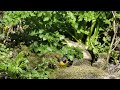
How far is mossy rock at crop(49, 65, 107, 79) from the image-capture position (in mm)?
3680

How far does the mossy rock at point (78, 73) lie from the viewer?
368 centimetres

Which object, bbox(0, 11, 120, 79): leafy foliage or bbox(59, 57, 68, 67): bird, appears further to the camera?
bbox(59, 57, 68, 67): bird

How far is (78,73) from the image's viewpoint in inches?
149

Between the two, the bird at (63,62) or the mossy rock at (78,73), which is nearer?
the mossy rock at (78,73)

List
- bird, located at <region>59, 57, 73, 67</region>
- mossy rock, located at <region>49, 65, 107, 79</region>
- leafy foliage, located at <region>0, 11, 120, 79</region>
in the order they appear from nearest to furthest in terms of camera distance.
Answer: mossy rock, located at <region>49, 65, 107, 79</region> < leafy foliage, located at <region>0, 11, 120, 79</region> < bird, located at <region>59, 57, 73, 67</region>

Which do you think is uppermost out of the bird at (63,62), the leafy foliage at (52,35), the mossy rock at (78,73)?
the leafy foliage at (52,35)

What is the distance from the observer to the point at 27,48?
14.1ft

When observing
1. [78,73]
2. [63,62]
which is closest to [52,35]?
[63,62]

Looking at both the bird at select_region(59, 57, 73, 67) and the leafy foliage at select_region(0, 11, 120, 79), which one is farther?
the bird at select_region(59, 57, 73, 67)

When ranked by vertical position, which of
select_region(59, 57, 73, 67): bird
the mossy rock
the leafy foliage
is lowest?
the mossy rock

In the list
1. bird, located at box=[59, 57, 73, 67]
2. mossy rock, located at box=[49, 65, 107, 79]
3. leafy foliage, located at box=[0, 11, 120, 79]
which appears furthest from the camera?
bird, located at box=[59, 57, 73, 67]

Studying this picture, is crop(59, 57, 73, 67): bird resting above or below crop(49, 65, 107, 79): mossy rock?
above

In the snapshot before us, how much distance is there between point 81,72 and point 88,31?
735 mm
